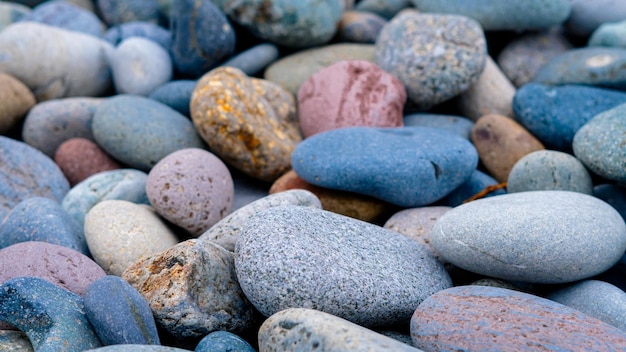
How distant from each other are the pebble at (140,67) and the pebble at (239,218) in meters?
1.92

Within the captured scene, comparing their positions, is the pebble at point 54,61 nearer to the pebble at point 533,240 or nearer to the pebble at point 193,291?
the pebble at point 193,291

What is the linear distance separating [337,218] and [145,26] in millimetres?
3095

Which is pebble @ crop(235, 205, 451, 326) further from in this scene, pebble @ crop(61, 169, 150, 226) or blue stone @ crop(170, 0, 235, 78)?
blue stone @ crop(170, 0, 235, 78)

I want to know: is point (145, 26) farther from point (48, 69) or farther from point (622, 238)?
point (622, 238)

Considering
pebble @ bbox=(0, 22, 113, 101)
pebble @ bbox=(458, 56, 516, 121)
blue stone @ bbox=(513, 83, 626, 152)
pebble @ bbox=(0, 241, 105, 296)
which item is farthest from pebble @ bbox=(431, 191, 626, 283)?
pebble @ bbox=(0, 22, 113, 101)

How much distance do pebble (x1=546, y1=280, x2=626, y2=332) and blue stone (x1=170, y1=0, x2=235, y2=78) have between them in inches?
106

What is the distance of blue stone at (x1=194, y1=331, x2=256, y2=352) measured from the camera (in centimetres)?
175

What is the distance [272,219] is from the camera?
2012mm

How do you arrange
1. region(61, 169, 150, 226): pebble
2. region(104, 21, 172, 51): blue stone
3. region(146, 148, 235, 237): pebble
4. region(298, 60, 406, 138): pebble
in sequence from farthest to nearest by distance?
1. region(104, 21, 172, 51): blue stone
2. region(298, 60, 406, 138): pebble
3. region(61, 169, 150, 226): pebble
4. region(146, 148, 235, 237): pebble

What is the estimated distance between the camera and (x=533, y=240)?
2.03 metres

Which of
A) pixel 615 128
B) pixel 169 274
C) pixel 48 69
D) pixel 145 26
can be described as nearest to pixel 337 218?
pixel 169 274

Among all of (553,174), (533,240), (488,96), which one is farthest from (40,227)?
(488,96)

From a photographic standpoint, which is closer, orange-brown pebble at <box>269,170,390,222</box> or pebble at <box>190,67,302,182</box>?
orange-brown pebble at <box>269,170,390,222</box>

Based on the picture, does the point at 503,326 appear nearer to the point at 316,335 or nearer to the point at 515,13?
the point at 316,335
